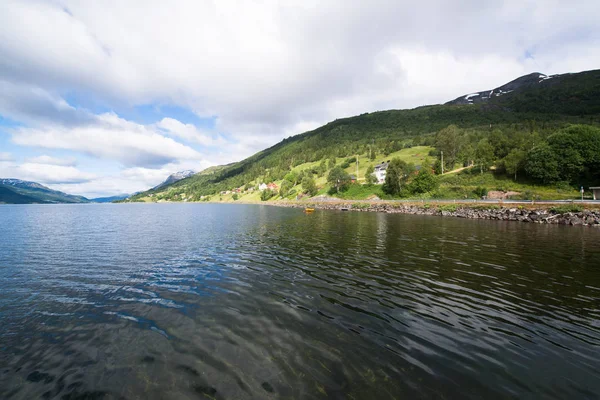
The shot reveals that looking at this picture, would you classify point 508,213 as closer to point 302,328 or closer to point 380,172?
point 302,328

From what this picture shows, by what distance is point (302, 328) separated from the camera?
34.3 ft

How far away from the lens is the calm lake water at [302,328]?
24.1 feet

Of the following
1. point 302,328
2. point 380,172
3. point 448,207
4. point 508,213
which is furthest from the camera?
point 380,172

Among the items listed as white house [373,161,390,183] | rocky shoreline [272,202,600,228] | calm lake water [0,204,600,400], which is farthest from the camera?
white house [373,161,390,183]

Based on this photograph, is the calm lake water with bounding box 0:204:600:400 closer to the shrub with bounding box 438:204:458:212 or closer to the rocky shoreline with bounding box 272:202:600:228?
the rocky shoreline with bounding box 272:202:600:228

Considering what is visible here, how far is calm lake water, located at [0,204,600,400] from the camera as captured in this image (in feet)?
24.1

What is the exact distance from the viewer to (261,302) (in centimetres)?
1309

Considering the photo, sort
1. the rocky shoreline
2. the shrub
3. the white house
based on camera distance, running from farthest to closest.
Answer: the white house → the shrub → the rocky shoreline

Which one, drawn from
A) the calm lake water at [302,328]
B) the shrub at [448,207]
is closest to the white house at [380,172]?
the shrub at [448,207]

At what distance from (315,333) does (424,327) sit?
4.57m

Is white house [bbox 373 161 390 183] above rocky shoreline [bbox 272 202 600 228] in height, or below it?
above

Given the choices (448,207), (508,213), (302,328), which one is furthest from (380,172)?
(302,328)

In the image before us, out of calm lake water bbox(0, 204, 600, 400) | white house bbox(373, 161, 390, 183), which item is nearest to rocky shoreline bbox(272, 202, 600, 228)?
calm lake water bbox(0, 204, 600, 400)

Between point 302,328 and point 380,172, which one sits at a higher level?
point 380,172
